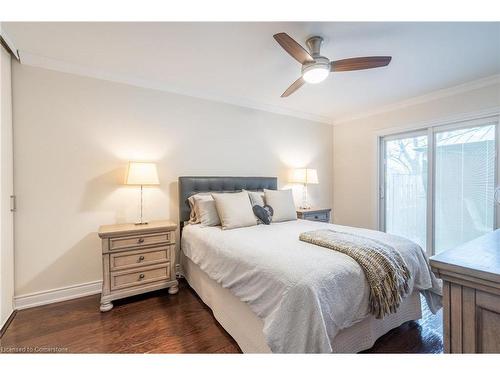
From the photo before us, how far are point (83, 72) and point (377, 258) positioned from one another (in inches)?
127

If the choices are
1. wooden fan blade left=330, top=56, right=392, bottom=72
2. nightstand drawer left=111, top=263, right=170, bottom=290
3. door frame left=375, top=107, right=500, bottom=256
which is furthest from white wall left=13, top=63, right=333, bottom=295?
door frame left=375, top=107, right=500, bottom=256

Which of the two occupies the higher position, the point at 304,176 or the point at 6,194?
the point at 304,176

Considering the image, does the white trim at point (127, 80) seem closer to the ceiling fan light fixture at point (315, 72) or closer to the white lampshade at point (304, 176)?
the white lampshade at point (304, 176)

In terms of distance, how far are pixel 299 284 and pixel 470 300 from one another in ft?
2.18

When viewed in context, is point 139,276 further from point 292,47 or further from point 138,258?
point 292,47

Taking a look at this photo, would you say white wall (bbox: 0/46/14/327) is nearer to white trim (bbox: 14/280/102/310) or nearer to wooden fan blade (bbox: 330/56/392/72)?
white trim (bbox: 14/280/102/310)

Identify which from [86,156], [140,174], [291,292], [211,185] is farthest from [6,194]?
[291,292]

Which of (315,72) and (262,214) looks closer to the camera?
(315,72)

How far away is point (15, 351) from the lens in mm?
1587

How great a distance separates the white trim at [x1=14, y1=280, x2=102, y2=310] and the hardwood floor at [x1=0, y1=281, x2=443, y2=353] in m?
0.07

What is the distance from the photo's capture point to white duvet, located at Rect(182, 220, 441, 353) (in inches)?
45.3

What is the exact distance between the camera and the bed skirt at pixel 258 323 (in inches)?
54.7

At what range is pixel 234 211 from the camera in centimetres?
247

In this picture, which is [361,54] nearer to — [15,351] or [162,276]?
[162,276]
